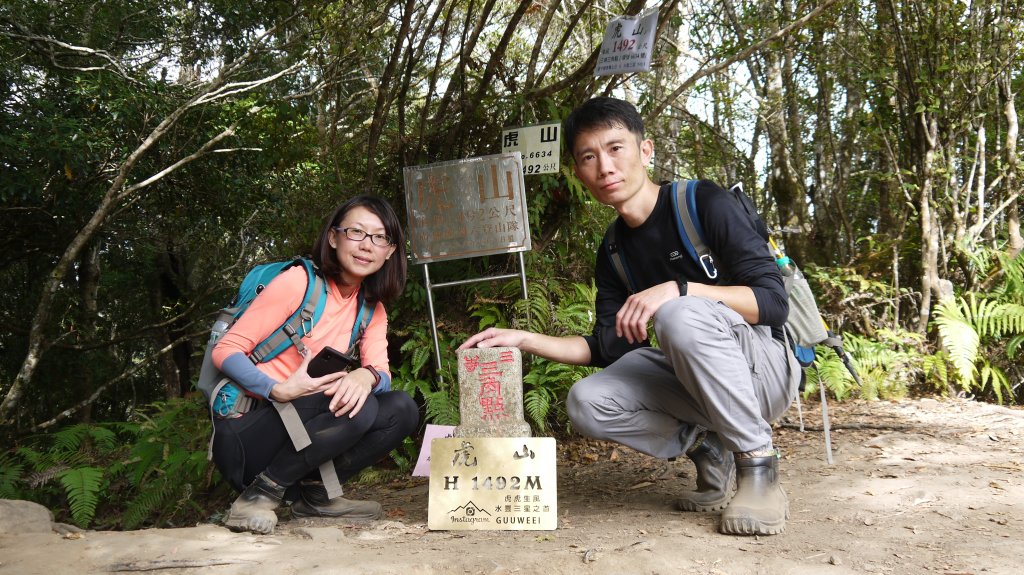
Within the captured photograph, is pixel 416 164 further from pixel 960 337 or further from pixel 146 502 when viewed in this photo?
pixel 960 337

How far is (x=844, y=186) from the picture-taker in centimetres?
1126

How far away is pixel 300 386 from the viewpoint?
303 centimetres

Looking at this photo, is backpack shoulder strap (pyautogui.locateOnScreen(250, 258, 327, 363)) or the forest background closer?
backpack shoulder strap (pyautogui.locateOnScreen(250, 258, 327, 363))

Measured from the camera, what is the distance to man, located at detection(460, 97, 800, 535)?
265 centimetres

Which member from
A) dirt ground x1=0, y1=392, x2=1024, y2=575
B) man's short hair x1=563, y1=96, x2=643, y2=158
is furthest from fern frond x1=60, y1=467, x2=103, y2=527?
man's short hair x1=563, y1=96, x2=643, y2=158

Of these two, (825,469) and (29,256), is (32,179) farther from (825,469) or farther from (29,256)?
(825,469)

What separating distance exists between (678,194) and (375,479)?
2945 millimetres

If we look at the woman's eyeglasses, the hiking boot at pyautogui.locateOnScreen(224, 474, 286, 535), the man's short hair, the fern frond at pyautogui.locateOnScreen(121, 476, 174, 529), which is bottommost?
the fern frond at pyautogui.locateOnScreen(121, 476, 174, 529)

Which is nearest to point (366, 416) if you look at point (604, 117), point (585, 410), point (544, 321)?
point (585, 410)

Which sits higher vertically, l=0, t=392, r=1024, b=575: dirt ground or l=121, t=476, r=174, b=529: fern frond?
l=0, t=392, r=1024, b=575: dirt ground

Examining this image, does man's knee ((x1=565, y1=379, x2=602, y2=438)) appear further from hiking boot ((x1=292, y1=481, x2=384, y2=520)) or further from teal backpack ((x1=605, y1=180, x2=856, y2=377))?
hiking boot ((x1=292, y1=481, x2=384, y2=520))

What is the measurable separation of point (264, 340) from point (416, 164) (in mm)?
2854

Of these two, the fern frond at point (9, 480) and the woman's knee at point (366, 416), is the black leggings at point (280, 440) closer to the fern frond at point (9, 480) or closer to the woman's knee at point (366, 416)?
the woman's knee at point (366, 416)

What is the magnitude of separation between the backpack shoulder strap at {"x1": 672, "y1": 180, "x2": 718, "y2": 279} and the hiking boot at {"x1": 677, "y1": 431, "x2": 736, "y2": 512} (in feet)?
2.60
